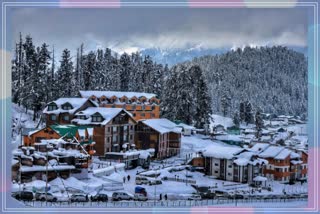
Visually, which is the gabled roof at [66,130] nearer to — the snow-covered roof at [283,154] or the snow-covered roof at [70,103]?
the snow-covered roof at [70,103]

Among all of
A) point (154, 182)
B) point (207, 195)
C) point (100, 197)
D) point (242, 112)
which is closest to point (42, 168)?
point (100, 197)

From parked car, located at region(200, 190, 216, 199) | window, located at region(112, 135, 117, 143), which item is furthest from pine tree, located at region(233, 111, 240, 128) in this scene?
window, located at region(112, 135, 117, 143)

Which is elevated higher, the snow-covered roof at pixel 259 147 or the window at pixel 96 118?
the window at pixel 96 118

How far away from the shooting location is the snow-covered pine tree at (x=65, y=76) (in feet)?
11.5

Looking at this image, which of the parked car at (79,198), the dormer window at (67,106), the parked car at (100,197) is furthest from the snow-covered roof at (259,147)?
the dormer window at (67,106)

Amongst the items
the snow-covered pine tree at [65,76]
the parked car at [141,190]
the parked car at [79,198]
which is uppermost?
the snow-covered pine tree at [65,76]

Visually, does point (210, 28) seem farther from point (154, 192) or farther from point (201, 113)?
point (154, 192)

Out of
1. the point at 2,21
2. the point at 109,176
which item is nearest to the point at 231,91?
the point at 109,176

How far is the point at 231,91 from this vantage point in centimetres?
355

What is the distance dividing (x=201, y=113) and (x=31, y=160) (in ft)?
4.08

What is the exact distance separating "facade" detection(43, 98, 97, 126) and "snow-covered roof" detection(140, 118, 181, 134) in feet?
1.64

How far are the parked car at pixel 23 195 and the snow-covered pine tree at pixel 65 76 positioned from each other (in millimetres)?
720

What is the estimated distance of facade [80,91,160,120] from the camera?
3.52 metres

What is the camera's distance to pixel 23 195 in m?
3.38
